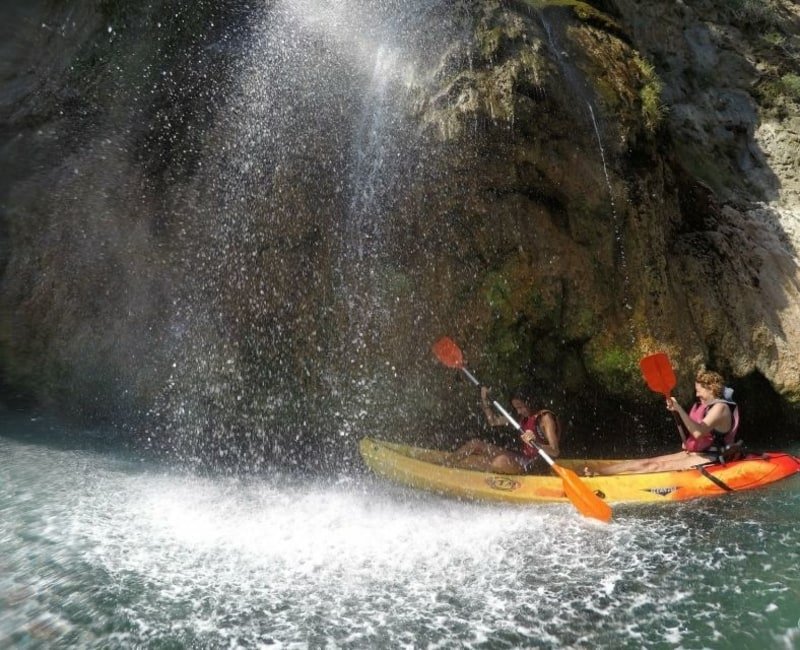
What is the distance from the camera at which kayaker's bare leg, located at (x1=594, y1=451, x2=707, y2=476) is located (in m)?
6.52

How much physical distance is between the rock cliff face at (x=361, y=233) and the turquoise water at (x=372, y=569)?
1801mm

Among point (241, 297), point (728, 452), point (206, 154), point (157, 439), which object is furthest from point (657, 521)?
point (206, 154)

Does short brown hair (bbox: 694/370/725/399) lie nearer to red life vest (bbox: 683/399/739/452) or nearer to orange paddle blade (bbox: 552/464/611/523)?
red life vest (bbox: 683/399/739/452)

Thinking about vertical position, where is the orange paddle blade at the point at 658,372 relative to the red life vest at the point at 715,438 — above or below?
above

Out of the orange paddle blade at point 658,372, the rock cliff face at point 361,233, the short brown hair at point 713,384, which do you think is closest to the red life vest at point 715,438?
the short brown hair at point 713,384

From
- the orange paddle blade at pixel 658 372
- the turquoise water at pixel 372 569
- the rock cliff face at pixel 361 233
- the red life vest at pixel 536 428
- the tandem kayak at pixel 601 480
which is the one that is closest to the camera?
the turquoise water at pixel 372 569

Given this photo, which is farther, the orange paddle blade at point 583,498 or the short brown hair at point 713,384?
the short brown hair at point 713,384

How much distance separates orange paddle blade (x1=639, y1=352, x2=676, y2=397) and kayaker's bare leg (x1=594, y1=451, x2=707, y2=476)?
2.29 ft

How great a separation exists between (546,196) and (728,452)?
3.32 metres

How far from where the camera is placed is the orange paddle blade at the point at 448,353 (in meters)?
6.98

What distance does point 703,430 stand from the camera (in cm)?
646

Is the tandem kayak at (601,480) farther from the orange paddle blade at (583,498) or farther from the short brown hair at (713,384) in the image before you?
the short brown hair at (713,384)

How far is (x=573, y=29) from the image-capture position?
26.0ft

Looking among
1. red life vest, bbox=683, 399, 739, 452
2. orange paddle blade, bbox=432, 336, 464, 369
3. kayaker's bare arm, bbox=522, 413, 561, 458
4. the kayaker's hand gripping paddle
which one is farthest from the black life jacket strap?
orange paddle blade, bbox=432, 336, 464, 369
